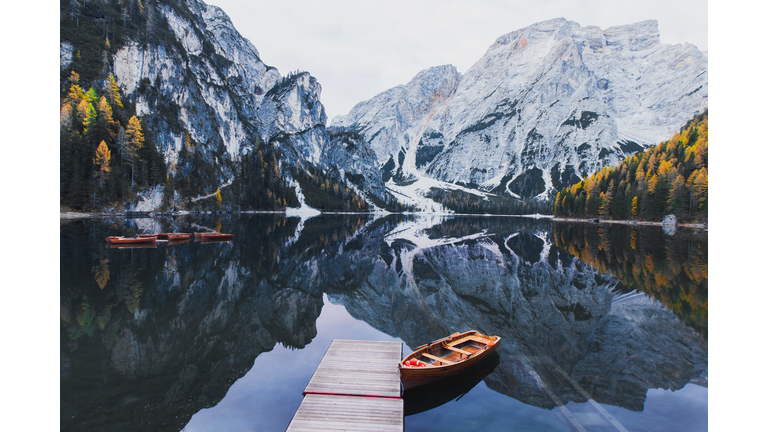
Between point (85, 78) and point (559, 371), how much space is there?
16725 cm

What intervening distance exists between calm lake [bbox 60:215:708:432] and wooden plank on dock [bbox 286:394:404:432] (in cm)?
78

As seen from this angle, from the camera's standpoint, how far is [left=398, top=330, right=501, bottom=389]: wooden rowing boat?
11.3 m

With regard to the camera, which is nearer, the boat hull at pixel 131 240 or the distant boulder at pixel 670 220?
the boat hull at pixel 131 240

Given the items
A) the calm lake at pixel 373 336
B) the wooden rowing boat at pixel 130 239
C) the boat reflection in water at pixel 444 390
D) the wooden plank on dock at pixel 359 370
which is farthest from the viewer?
the wooden rowing boat at pixel 130 239

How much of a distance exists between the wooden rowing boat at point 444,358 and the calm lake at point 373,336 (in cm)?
56

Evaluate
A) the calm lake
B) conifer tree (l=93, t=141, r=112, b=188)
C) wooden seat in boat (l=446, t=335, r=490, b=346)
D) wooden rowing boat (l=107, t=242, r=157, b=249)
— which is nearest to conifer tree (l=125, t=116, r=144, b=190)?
conifer tree (l=93, t=141, r=112, b=188)

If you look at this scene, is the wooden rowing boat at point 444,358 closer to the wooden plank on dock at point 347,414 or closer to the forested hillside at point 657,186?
the wooden plank on dock at point 347,414

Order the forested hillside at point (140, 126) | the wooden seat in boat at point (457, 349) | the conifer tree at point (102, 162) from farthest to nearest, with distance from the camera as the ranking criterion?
1. the forested hillside at point (140, 126)
2. the conifer tree at point (102, 162)
3. the wooden seat in boat at point (457, 349)

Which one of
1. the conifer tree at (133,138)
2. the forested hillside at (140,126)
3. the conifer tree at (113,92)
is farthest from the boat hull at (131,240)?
the conifer tree at (113,92)

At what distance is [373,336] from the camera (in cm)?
1677

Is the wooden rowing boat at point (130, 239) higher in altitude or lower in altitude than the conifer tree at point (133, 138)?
lower

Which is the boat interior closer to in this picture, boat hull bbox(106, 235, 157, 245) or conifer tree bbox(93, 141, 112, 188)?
boat hull bbox(106, 235, 157, 245)

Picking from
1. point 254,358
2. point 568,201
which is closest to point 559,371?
point 254,358

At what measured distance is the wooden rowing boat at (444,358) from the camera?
11.3 m
